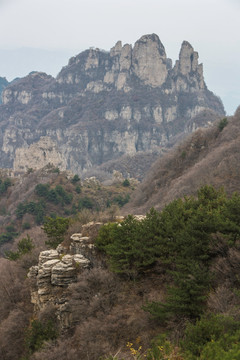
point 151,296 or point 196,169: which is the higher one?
point 196,169

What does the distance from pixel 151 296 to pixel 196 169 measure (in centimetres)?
3695

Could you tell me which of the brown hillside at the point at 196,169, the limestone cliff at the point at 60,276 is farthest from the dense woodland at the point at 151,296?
the brown hillside at the point at 196,169

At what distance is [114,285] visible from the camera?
19.3 meters

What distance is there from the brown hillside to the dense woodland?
61.7 feet

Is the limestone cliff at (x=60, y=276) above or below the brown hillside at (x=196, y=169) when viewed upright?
below

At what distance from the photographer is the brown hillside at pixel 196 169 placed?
42406 millimetres

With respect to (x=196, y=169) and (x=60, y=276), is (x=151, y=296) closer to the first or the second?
(x=60, y=276)

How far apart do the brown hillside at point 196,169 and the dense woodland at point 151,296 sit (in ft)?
61.7

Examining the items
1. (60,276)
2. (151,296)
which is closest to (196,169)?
(60,276)

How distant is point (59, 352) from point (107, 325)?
262 cm

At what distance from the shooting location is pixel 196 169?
5191cm

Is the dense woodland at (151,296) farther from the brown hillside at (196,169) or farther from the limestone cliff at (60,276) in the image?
the brown hillside at (196,169)

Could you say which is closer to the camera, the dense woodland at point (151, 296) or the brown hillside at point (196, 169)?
the dense woodland at point (151, 296)

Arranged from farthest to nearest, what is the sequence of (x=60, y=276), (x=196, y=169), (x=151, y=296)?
(x=196, y=169)
(x=60, y=276)
(x=151, y=296)
